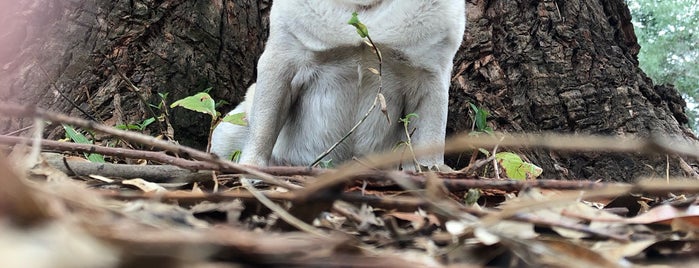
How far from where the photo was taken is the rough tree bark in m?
2.48

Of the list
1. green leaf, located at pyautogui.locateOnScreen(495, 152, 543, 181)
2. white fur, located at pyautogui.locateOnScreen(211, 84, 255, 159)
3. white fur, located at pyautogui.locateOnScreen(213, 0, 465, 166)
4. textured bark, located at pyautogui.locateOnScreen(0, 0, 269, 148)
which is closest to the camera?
green leaf, located at pyautogui.locateOnScreen(495, 152, 543, 181)

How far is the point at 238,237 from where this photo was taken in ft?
1.68

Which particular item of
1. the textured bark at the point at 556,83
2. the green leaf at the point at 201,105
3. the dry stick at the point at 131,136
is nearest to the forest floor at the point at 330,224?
the dry stick at the point at 131,136

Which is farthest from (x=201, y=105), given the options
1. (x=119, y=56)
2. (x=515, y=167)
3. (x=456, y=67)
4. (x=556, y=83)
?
(x=556, y=83)

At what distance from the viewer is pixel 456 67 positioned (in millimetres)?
2854

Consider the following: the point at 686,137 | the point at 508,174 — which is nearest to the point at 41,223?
the point at 508,174

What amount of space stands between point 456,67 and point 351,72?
2.67 feet

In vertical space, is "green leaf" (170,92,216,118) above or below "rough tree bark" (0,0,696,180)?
below

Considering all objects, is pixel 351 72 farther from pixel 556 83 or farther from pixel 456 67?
pixel 556 83

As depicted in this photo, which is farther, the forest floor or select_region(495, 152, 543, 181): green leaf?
select_region(495, 152, 543, 181): green leaf

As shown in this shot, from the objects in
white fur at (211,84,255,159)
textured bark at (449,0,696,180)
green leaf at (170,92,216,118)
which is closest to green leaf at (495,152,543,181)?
green leaf at (170,92,216,118)

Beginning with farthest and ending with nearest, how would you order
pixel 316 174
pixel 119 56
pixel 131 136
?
pixel 119 56 → pixel 316 174 → pixel 131 136

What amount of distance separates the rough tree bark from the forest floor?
163cm

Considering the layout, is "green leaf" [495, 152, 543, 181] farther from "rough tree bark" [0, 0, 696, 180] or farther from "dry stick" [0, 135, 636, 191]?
"rough tree bark" [0, 0, 696, 180]
